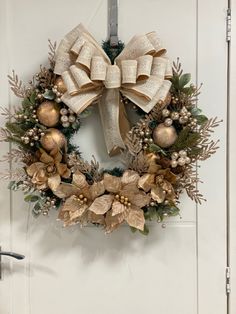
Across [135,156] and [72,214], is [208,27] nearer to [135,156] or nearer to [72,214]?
[135,156]

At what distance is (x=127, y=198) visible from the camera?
4.11ft

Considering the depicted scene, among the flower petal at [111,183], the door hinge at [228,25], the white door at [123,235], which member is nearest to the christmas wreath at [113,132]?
the flower petal at [111,183]

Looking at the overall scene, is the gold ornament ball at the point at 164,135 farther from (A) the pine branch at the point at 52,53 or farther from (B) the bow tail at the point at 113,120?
(A) the pine branch at the point at 52,53

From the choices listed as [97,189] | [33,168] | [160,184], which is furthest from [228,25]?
[33,168]

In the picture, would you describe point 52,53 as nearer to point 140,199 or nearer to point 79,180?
point 79,180

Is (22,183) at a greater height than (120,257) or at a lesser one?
greater

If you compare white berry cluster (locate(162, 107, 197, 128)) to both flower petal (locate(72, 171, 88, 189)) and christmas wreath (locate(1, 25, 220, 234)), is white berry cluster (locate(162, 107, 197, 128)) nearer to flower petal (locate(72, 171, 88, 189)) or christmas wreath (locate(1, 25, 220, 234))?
christmas wreath (locate(1, 25, 220, 234))

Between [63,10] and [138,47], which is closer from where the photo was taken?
[138,47]

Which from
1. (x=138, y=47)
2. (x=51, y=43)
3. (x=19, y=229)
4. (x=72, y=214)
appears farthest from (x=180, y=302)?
(x=51, y=43)

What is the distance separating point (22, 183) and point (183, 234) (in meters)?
0.64

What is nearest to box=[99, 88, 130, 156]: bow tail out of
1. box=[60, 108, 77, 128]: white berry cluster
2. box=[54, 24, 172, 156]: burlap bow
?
box=[54, 24, 172, 156]: burlap bow

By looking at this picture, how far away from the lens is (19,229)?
4.75ft

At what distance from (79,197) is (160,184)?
285 millimetres

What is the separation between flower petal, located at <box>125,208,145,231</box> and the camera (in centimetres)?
125
